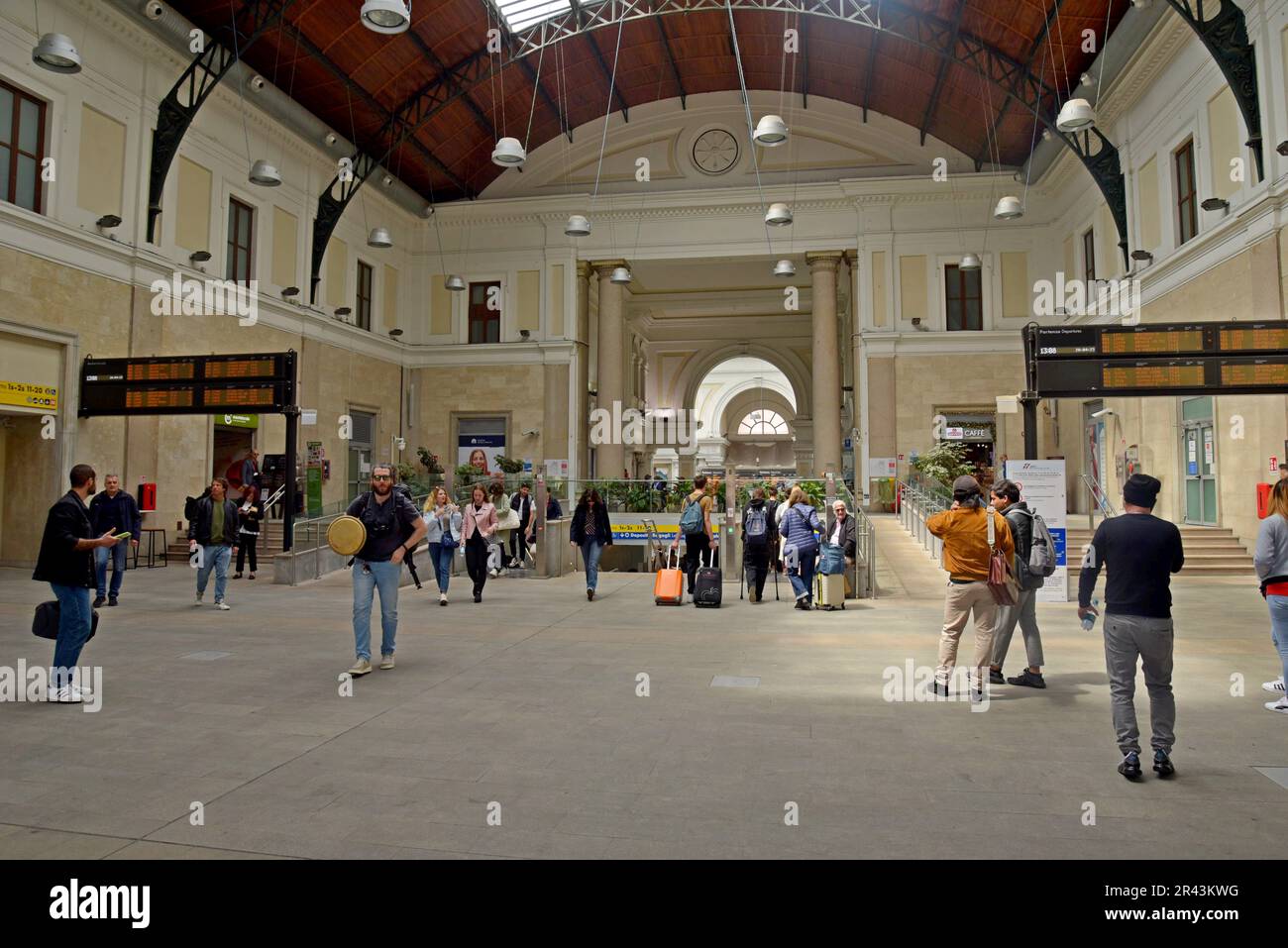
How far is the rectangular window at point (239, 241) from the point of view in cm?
2209

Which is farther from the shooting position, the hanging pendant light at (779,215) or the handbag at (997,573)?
the hanging pendant light at (779,215)

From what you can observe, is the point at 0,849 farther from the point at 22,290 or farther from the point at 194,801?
the point at 22,290

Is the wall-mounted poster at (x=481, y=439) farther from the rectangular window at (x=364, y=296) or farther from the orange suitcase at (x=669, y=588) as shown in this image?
the orange suitcase at (x=669, y=588)

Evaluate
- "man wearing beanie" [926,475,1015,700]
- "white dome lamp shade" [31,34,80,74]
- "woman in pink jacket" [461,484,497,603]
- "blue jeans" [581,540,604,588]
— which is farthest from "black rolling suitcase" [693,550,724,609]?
"white dome lamp shade" [31,34,80,74]

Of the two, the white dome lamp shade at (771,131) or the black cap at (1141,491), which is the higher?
the white dome lamp shade at (771,131)

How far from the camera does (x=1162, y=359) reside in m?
12.1

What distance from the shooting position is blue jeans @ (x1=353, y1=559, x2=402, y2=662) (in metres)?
7.25

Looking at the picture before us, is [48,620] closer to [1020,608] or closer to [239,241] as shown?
[1020,608]

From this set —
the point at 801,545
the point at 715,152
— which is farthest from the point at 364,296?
the point at 801,545

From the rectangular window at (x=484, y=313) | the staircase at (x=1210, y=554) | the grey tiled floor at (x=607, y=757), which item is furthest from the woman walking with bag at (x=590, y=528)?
the rectangular window at (x=484, y=313)

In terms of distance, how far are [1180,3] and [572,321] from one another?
63.2ft

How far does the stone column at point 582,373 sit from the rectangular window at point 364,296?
6.99 meters

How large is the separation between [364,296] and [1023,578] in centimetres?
2594
